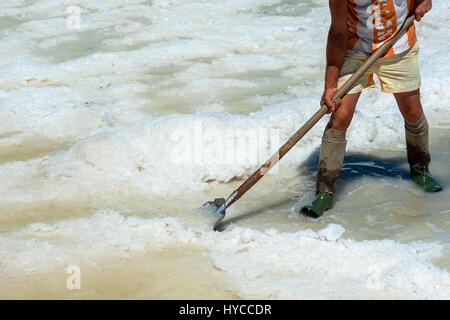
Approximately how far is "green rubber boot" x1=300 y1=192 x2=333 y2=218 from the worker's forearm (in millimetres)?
566

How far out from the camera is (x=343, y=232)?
2.58 m

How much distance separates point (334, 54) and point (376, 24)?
9.0 inches

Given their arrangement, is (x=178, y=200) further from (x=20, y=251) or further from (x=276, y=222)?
(x=20, y=251)

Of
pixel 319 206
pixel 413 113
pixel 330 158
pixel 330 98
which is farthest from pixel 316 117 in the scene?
pixel 413 113

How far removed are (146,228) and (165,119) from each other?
1.03 metres

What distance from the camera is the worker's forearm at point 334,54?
2.52m

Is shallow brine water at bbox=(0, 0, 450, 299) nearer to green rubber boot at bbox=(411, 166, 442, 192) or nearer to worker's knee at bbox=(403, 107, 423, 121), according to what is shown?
green rubber boot at bbox=(411, 166, 442, 192)

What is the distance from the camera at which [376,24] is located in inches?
99.2

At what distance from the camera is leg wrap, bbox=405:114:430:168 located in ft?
9.46

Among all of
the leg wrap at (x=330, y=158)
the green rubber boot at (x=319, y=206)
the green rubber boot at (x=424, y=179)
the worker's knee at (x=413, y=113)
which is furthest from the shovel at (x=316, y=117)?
the green rubber boot at (x=424, y=179)

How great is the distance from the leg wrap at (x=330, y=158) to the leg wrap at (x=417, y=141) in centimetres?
42

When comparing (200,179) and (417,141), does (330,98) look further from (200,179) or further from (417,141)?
(200,179)

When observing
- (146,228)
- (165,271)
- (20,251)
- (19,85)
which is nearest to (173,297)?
(165,271)

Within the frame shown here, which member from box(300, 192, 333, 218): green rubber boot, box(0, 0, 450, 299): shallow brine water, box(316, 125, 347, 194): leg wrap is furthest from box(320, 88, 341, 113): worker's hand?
box(0, 0, 450, 299): shallow brine water
